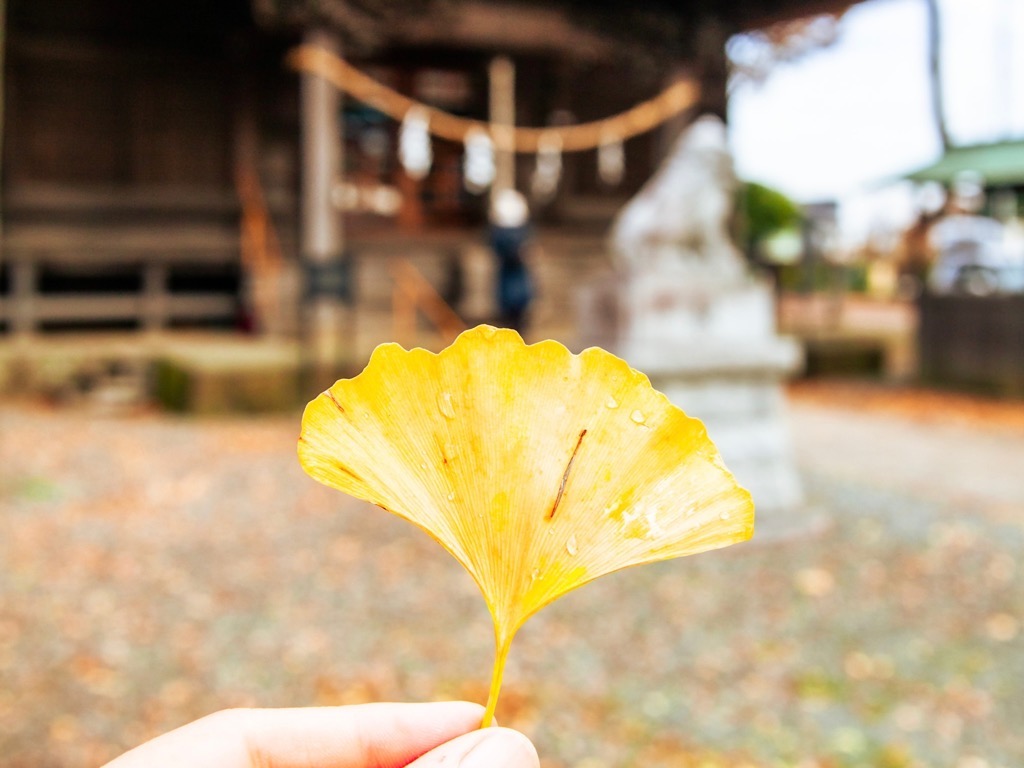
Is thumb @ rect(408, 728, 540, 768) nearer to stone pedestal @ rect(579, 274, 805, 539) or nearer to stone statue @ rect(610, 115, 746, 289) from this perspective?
stone pedestal @ rect(579, 274, 805, 539)

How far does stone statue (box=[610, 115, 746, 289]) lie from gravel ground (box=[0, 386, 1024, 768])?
1585 mm

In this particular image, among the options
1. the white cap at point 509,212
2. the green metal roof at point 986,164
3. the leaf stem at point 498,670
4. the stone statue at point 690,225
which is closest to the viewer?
the leaf stem at point 498,670

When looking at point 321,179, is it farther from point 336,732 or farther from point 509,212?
point 336,732

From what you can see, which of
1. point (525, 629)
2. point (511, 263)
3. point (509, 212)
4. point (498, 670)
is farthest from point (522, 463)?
point (509, 212)

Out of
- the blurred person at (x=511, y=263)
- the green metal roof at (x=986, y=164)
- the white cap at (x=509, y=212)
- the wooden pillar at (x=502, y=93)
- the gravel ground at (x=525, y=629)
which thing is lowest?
the gravel ground at (x=525, y=629)

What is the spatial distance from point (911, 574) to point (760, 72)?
12079mm

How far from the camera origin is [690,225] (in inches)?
222

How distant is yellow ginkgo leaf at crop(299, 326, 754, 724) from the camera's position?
511 millimetres

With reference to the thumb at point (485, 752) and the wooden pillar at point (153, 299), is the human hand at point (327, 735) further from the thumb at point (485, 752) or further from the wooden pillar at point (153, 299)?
the wooden pillar at point (153, 299)

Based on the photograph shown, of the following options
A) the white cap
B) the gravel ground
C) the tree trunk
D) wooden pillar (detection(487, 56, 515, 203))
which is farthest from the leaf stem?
the tree trunk

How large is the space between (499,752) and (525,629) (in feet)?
11.9

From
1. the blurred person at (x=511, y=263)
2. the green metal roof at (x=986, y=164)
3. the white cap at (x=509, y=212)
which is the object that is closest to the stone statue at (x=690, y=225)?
the blurred person at (x=511, y=263)

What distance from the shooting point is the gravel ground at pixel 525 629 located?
3301 mm

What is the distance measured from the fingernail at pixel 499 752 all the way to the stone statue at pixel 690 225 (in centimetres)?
514
